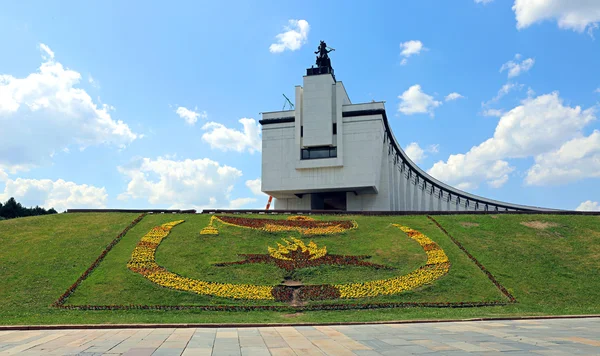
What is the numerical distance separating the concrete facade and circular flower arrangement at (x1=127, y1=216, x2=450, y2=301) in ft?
75.0

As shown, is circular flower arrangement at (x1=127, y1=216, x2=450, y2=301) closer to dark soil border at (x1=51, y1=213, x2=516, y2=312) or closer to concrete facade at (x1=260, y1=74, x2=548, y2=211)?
dark soil border at (x1=51, y1=213, x2=516, y2=312)

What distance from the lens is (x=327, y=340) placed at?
12.2 m

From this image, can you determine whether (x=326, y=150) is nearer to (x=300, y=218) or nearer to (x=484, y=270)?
(x=300, y=218)

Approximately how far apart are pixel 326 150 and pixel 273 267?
A: 30007 millimetres

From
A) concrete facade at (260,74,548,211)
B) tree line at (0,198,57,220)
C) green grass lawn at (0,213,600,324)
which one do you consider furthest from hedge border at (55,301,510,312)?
tree line at (0,198,57,220)

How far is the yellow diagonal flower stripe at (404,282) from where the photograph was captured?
20.5 metres

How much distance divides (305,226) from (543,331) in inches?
695

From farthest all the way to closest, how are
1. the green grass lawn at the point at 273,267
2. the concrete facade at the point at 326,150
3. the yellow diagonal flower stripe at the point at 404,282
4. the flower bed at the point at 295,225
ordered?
1. the concrete facade at the point at 326,150
2. the flower bed at the point at 295,225
3. the yellow diagonal flower stripe at the point at 404,282
4. the green grass lawn at the point at 273,267

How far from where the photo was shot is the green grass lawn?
18.5m

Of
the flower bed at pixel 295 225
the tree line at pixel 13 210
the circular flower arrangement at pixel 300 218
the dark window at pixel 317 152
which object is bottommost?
the flower bed at pixel 295 225

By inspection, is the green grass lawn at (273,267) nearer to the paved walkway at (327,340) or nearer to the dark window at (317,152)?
the paved walkway at (327,340)

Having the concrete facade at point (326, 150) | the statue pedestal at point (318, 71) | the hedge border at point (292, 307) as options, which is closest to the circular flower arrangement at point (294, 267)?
the hedge border at point (292, 307)

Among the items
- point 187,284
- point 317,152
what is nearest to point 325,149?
point 317,152

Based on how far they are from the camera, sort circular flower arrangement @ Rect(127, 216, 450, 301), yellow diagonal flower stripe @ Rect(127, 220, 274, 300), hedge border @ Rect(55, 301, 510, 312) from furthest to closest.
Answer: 1. circular flower arrangement @ Rect(127, 216, 450, 301)
2. yellow diagonal flower stripe @ Rect(127, 220, 274, 300)
3. hedge border @ Rect(55, 301, 510, 312)
